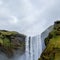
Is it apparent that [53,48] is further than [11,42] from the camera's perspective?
No

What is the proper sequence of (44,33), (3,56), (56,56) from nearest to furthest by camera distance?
(56,56) → (44,33) → (3,56)

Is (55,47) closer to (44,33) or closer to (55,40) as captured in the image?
(55,40)

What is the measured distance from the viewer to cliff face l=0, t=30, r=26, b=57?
29.2 meters

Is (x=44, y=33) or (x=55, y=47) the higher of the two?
(x=44, y=33)

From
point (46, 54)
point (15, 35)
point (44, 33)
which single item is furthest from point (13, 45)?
point (46, 54)

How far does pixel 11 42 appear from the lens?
29.8 metres

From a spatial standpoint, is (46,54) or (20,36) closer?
(46,54)

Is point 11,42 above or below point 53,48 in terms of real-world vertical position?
above

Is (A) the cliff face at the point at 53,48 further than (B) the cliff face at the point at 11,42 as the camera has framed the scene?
No

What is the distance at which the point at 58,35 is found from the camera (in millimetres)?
18266

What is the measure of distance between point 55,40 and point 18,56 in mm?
15239

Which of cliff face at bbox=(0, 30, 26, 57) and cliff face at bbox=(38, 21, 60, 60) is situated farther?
cliff face at bbox=(0, 30, 26, 57)

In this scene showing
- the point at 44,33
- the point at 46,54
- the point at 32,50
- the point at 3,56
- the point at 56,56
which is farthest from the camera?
the point at 3,56

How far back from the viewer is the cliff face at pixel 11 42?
95.8ft
